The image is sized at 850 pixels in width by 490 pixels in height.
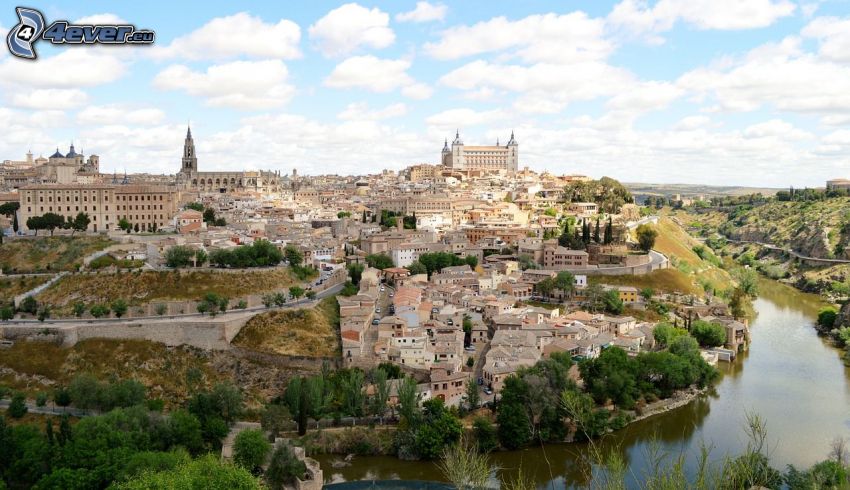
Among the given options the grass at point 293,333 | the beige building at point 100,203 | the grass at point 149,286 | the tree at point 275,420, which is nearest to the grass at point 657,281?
the grass at point 293,333

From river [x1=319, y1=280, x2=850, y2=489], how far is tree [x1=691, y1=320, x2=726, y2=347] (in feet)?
3.06

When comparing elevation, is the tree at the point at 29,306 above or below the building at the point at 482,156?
below

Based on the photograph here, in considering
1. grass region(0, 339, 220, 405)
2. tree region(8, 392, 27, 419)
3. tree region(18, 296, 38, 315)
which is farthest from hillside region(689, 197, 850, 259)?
tree region(8, 392, 27, 419)

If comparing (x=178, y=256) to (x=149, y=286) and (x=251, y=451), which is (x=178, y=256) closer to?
(x=149, y=286)

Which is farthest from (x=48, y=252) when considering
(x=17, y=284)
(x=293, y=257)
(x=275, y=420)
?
(x=275, y=420)

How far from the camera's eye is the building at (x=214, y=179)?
5122 centimetres

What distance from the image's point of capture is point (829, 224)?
1882 inches

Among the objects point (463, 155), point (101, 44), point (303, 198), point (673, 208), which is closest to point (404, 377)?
point (101, 44)

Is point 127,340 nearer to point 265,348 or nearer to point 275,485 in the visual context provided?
point 265,348

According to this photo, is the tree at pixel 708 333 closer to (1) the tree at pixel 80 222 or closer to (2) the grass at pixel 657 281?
(2) the grass at pixel 657 281

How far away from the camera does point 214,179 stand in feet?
172

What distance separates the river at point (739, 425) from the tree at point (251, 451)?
1.52m

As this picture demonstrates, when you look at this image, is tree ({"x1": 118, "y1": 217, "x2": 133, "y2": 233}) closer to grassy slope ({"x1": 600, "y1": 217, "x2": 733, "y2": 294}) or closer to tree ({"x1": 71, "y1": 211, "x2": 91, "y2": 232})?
tree ({"x1": 71, "y1": 211, "x2": 91, "y2": 232})

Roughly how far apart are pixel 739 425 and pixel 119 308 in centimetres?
1653
